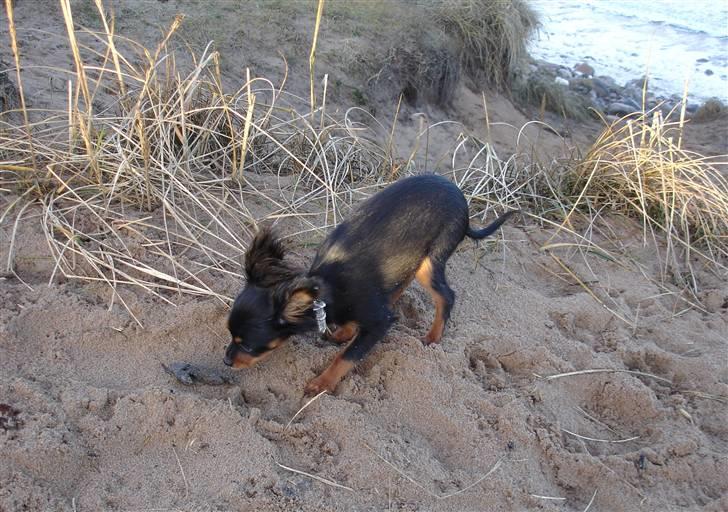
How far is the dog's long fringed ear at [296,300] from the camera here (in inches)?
108

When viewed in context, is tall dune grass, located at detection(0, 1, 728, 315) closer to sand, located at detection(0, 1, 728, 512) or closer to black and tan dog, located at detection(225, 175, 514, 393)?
sand, located at detection(0, 1, 728, 512)

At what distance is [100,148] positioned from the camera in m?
3.90

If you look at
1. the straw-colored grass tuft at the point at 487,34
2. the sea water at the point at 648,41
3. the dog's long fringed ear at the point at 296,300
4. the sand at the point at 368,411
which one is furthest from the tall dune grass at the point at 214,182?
the sea water at the point at 648,41

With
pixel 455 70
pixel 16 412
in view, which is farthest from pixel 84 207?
pixel 455 70

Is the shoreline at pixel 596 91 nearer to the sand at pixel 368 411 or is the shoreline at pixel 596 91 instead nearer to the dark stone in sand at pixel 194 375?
the sand at pixel 368 411

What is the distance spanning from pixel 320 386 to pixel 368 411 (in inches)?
10.1

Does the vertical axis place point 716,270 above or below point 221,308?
below

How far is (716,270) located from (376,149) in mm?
2699

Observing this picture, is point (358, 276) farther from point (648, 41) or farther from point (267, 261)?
point (648, 41)

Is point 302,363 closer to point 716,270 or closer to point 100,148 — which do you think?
point 100,148

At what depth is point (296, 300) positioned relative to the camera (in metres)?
2.80

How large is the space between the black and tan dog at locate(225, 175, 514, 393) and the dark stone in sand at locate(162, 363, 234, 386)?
0.39ft

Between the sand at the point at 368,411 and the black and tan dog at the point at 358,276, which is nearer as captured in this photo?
the sand at the point at 368,411

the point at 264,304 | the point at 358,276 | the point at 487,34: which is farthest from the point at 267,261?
the point at 487,34
